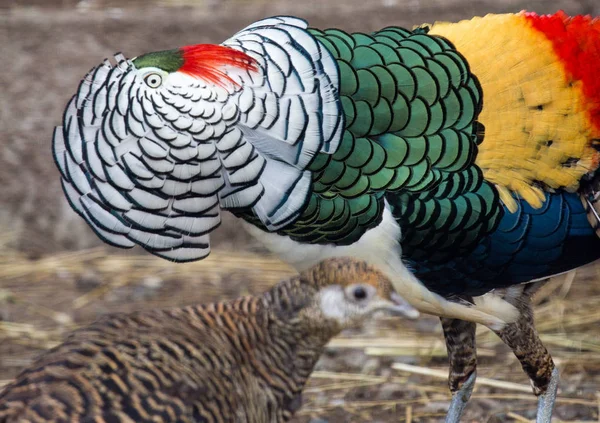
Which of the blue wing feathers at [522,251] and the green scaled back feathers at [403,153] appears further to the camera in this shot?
the blue wing feathers at [522,251]

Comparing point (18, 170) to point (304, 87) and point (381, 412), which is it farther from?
point (304, 87)

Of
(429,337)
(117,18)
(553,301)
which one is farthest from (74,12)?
(553,301)

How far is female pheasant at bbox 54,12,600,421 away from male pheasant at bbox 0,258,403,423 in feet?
0.48

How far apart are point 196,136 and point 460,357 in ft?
3.92

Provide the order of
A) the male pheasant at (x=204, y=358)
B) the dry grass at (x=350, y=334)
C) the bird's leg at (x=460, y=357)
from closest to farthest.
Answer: the male pheasant at (x=204, y=358)
the bird's leg at (x=460, y=357)
the dry grass at (x=350, y=334)

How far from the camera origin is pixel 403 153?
92.1 inches

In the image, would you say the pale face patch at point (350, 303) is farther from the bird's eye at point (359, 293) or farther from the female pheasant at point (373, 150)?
the female pheasant at point (373, 150)

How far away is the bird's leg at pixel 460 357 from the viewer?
9.31 feet

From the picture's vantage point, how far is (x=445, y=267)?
243 cm

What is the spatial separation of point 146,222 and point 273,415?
1.87ft

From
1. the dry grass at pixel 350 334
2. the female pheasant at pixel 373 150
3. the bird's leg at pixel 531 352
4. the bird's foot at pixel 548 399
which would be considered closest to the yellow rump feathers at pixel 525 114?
the female pheasant at pixel 373 150

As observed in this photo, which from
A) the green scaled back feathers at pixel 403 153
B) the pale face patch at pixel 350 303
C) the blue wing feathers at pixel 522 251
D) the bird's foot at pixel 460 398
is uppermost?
the green scaled back feathers at pixel 403 153

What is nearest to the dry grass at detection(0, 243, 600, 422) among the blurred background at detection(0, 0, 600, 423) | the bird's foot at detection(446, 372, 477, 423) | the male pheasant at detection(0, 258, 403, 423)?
the blurred background at detection(0, 0, 600, 423)

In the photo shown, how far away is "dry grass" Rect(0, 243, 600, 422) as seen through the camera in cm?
340
